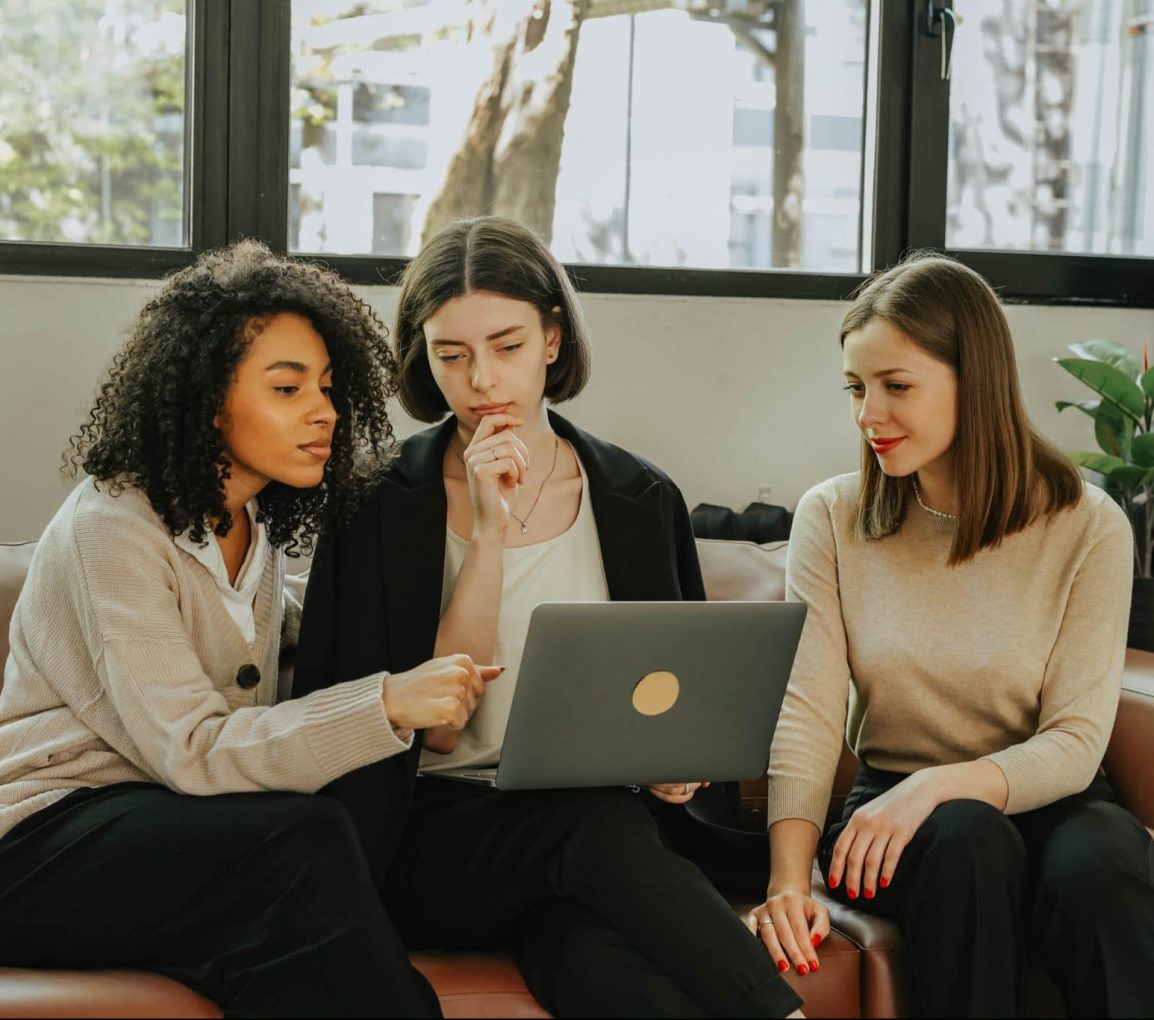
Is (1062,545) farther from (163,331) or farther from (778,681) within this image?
(163,331)

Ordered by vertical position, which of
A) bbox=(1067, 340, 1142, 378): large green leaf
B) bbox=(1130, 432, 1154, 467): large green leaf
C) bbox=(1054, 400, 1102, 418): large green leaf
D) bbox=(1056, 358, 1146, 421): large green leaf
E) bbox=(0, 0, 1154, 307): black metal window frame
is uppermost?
bbox=(0, 0, 1154, 307): black metal window frame

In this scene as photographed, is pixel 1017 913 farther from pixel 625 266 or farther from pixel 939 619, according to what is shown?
pixel 625 266

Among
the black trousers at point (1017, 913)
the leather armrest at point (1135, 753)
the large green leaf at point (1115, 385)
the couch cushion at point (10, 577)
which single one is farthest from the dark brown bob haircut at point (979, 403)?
the couch cushion at point (10, 577)

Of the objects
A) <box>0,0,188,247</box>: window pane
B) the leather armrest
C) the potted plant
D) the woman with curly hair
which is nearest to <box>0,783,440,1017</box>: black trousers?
the woman with curly hair

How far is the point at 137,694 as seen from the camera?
140 cm

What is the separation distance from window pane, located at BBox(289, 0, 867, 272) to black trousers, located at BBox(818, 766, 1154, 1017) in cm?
135

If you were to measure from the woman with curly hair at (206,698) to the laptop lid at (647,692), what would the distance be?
91 millimetres

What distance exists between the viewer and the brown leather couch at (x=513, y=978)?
1.34m

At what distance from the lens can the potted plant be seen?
2240 mm

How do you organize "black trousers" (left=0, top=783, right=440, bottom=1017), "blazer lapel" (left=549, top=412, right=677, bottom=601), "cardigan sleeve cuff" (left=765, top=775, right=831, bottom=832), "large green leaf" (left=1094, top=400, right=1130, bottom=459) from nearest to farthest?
"black trousers" (left=0, top=783, right=440, bottom=1017) < "cardigan sleeve cuff" (left=765, top=775, right=831, bottom=832) < "blazer lapel" (left=549, top=412, right=677, bottom=601) < "large green leaf" (left=1094, top=400, right=1130, bottom=459)

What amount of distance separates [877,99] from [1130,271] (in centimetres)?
60

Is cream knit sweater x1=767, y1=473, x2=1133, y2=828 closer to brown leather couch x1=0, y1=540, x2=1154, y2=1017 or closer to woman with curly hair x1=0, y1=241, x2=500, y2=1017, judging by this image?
brown leather couch x1=0, y1=540, x2=1154, y2=1017

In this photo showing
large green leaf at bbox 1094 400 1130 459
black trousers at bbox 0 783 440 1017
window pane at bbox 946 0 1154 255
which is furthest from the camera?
window pane at bbox 946 0 1154 255

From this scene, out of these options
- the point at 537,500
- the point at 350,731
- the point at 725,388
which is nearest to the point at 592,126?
the point at 725,388
